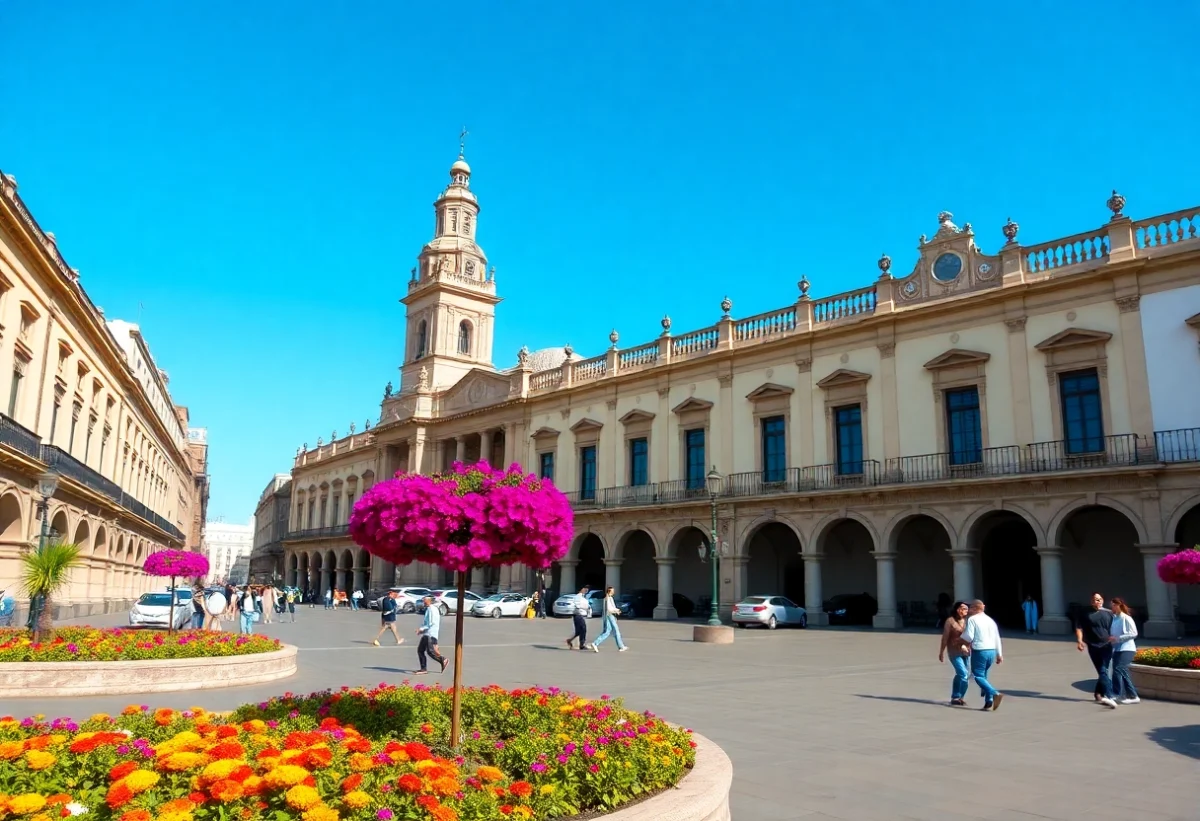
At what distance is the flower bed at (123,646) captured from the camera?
1257 centimetres

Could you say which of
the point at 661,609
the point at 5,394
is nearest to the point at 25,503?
the point at 5,394

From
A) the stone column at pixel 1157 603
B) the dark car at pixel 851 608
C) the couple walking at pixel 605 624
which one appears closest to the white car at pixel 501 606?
the dark car at pixel 851 608

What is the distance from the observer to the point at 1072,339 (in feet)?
83.9

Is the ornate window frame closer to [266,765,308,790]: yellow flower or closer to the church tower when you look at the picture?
[266,765,308,790]: yellow flower

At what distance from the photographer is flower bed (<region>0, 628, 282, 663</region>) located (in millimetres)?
12570

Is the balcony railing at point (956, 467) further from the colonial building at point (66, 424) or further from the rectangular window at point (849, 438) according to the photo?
the colonial building at point (66, 424)

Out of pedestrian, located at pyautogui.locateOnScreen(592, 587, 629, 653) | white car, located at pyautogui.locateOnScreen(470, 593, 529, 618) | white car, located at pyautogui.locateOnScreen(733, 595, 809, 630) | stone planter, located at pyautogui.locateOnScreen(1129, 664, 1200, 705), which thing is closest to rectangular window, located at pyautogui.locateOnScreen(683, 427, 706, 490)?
white car, located at pyautogui.locateOnScreen(733, 595, 809, 630)

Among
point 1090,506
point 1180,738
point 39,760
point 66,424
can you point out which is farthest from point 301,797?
point 66,424

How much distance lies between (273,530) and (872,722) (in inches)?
3801

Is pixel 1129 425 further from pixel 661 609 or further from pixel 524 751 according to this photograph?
pixel 524 751

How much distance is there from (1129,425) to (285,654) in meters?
22.3

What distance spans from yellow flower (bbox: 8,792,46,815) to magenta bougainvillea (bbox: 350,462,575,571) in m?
2.94

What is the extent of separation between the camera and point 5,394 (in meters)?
22.8

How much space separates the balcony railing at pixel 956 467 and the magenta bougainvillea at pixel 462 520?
2182 cm
